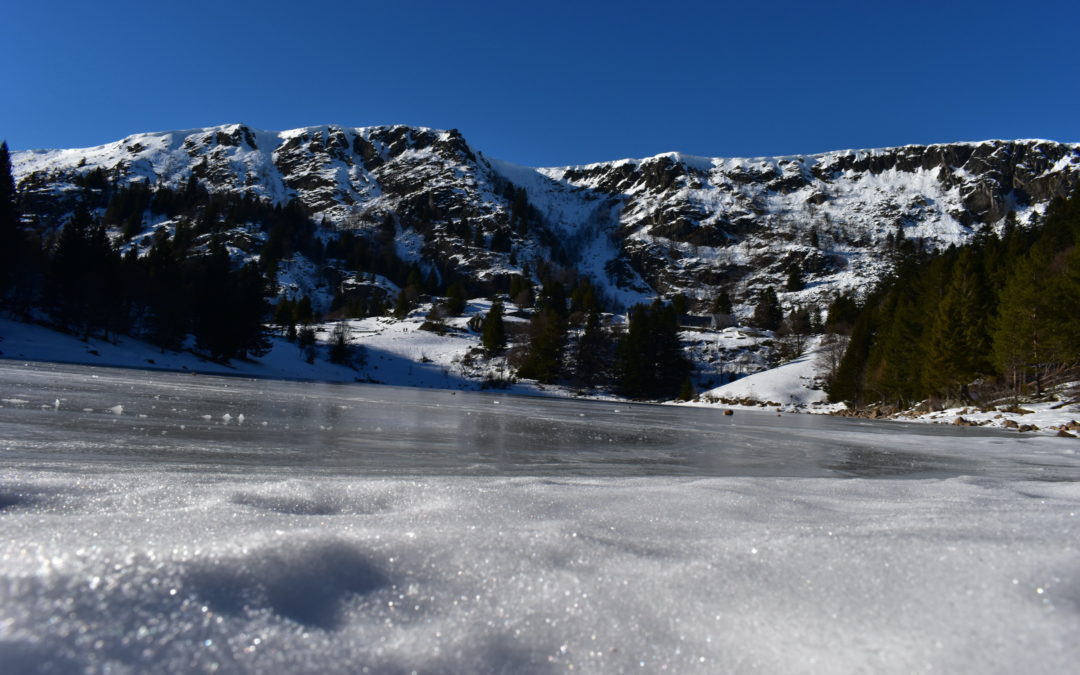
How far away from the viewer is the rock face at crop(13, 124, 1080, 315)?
16050 cm

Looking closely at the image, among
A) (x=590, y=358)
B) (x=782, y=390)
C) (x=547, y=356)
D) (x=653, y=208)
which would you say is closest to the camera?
(x=782, y=390)

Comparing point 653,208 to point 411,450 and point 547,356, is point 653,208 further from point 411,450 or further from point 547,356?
point 411,450

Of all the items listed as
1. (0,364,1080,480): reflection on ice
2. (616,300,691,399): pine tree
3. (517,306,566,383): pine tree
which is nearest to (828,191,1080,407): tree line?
(0,364,1080,480): reflection on ice

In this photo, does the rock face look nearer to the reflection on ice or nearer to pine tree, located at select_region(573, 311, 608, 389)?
pine tree, located at select_region(573, 311, 608, 389)

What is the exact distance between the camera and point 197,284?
51281mm

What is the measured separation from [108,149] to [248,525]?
245480 mm

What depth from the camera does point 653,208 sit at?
200 m

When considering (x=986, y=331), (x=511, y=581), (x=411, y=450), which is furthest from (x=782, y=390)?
(x=511, y=581)

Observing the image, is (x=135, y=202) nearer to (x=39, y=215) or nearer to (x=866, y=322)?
(x=39, y=215)

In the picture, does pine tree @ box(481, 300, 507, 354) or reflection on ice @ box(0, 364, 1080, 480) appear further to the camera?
pine tree @ box(481, 300, 507, 354)

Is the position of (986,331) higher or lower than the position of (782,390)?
higher

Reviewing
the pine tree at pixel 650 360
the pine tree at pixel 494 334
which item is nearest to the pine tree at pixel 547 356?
the pine tree at pixel 650 360

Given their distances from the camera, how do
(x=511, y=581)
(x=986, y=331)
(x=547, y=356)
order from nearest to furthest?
(x=511, y=581) → (x=986, y=331) → (x=547, y=356)

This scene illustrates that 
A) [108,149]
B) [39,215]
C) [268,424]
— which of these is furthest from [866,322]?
[108,149]
